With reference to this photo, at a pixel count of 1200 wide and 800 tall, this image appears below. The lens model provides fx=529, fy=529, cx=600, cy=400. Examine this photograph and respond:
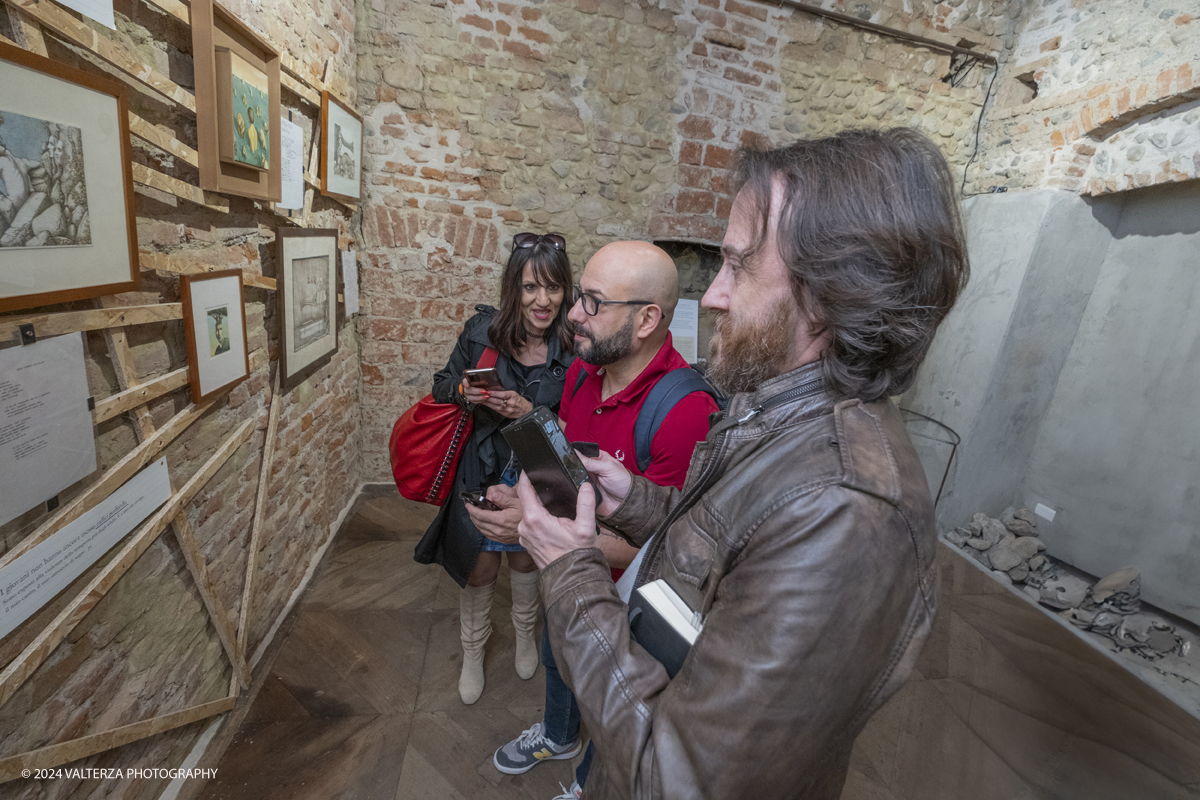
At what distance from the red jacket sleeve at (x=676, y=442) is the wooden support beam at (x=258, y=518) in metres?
1.77

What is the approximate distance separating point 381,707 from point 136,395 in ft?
5.35

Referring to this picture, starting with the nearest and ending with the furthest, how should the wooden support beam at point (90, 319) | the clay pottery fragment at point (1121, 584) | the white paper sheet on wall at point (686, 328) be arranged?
the wooden support beam at point (90, 319)
the clay pottery fragment at point (1121, 584)
the white paper sheet on wall at point (686, 328)

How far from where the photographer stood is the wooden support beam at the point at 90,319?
42.5 inches

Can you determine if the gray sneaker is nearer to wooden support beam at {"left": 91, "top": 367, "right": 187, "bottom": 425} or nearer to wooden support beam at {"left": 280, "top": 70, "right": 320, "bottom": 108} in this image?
wooden support beam at {"left": 91, "top": 367, "right": 187, "bottom": 425}

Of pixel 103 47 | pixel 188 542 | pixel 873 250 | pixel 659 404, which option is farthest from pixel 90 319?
pixel 873 250

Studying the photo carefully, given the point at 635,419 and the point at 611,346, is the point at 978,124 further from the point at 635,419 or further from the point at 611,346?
the point at 635,419

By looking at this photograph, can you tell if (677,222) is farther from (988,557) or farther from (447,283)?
(988,557)

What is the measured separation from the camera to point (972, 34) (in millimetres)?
3766

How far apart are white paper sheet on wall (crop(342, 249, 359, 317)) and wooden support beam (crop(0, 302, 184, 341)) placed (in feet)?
5.35

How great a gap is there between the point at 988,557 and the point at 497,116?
14.9 ft

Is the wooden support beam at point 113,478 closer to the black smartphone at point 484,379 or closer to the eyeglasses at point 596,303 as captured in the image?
the black smartphone at point 484,379

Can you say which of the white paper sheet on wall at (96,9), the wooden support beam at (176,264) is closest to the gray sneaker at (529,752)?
the wooden support beam at (176,264)

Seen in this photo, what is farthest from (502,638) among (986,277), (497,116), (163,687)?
(986,277)

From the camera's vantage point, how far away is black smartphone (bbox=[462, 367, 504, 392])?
77.9 inches
